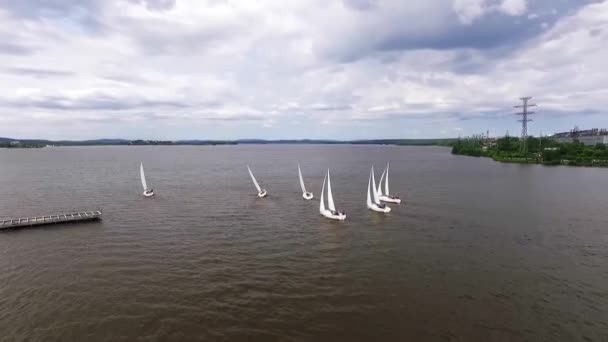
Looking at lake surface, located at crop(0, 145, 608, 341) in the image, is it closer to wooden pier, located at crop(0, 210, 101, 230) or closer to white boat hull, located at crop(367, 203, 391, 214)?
white boat hull, located at crop(367, 203, 391, 214)

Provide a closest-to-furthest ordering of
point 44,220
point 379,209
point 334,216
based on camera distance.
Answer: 1. point 44,220
2. point 334,216
3. point 379,209

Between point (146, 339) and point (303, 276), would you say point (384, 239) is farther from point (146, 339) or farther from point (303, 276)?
point (146, 339)

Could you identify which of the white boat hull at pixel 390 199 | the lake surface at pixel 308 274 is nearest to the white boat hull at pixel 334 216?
the lake surface at pixel 308 274

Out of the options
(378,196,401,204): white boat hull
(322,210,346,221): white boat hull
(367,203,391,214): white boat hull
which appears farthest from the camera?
(378,196,401,204): white boat hull

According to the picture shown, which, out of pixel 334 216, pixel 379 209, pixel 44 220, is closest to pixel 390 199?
pixel 379 209

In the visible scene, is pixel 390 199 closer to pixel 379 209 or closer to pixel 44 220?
pixel 379 209

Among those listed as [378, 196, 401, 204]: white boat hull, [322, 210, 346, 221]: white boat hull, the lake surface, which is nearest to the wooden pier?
the lake surface

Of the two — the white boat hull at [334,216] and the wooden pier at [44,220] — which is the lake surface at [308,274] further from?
the wooden pier at [44,220]

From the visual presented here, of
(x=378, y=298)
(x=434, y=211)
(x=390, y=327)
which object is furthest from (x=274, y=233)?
(x=434, y=211)
